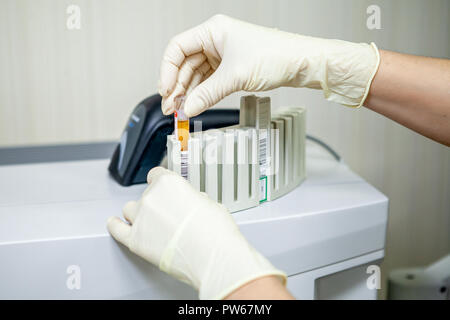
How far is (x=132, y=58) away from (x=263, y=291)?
88cm

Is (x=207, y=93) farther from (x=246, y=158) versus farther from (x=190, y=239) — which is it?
(x=190, y=239)

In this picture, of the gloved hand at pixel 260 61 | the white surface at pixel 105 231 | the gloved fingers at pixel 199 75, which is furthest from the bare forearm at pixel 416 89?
the gloved fingers at pixel 199 75

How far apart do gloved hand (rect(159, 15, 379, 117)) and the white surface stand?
22cm

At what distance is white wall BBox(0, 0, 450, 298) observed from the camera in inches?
46.0

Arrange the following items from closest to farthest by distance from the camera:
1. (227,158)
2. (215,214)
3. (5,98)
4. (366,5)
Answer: (215,214) < (227,158) < (5,98) < (366,5)

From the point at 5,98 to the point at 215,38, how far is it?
70cm

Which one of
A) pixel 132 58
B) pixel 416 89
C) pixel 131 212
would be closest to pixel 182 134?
pixel 131 212

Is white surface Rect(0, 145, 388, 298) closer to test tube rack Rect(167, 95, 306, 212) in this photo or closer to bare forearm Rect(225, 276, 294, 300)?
test tube rack Rect(167, 95, 306, 212)

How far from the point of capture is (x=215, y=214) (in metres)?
0.61

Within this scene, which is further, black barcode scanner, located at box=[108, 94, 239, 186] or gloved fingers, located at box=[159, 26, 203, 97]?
black barcode scanner, located at box=[108, 94, 239, 186]

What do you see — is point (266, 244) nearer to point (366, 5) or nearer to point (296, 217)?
point (296, 217)

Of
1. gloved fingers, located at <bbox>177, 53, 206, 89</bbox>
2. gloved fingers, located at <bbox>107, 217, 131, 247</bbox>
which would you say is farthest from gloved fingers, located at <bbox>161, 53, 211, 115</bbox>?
gloved fingers, located at <bbox>107, 217, 131, 247</bbox>

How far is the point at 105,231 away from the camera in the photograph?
0.69 meters
